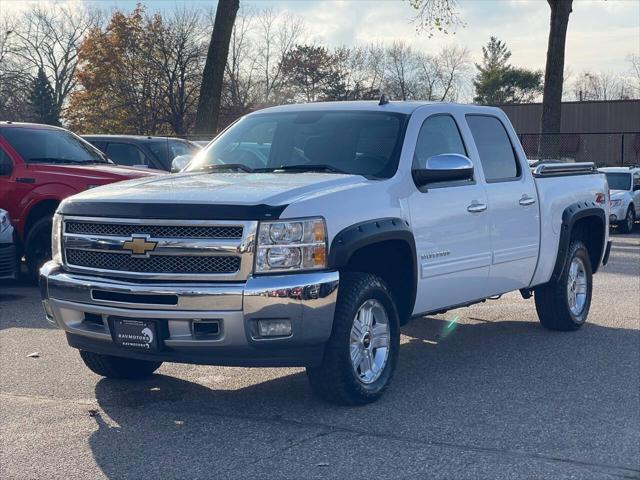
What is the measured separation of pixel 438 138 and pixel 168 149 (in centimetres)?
941

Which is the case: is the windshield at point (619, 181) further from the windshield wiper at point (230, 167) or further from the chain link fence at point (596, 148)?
the windshield wiper at point (230, 167)

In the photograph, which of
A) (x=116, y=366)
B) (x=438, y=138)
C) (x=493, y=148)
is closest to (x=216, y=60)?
(x=493, y=148)

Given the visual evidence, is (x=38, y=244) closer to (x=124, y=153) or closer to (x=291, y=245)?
(x=124, y=153)

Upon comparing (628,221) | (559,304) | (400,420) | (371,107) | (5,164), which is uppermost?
(371,107)

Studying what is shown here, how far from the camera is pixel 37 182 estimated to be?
11.7 metres

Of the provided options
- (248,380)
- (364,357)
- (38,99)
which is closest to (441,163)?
(364,357)

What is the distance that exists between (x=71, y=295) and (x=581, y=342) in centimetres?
472

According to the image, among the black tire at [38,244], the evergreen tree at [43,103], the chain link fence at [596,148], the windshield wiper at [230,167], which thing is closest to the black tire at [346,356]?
the windshield wiper at [230,167]

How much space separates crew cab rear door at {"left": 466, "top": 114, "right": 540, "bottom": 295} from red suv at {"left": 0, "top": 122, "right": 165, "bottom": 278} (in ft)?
15.8

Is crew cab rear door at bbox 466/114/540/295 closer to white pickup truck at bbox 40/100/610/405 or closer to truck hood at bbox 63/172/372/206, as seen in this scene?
white pickup truck at bbox 40/100/610/405

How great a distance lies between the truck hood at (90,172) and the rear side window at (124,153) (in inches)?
157

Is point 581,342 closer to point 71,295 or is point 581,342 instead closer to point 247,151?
point 247,151

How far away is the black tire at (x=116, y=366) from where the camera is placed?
6785mm

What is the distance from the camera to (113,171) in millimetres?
11648
